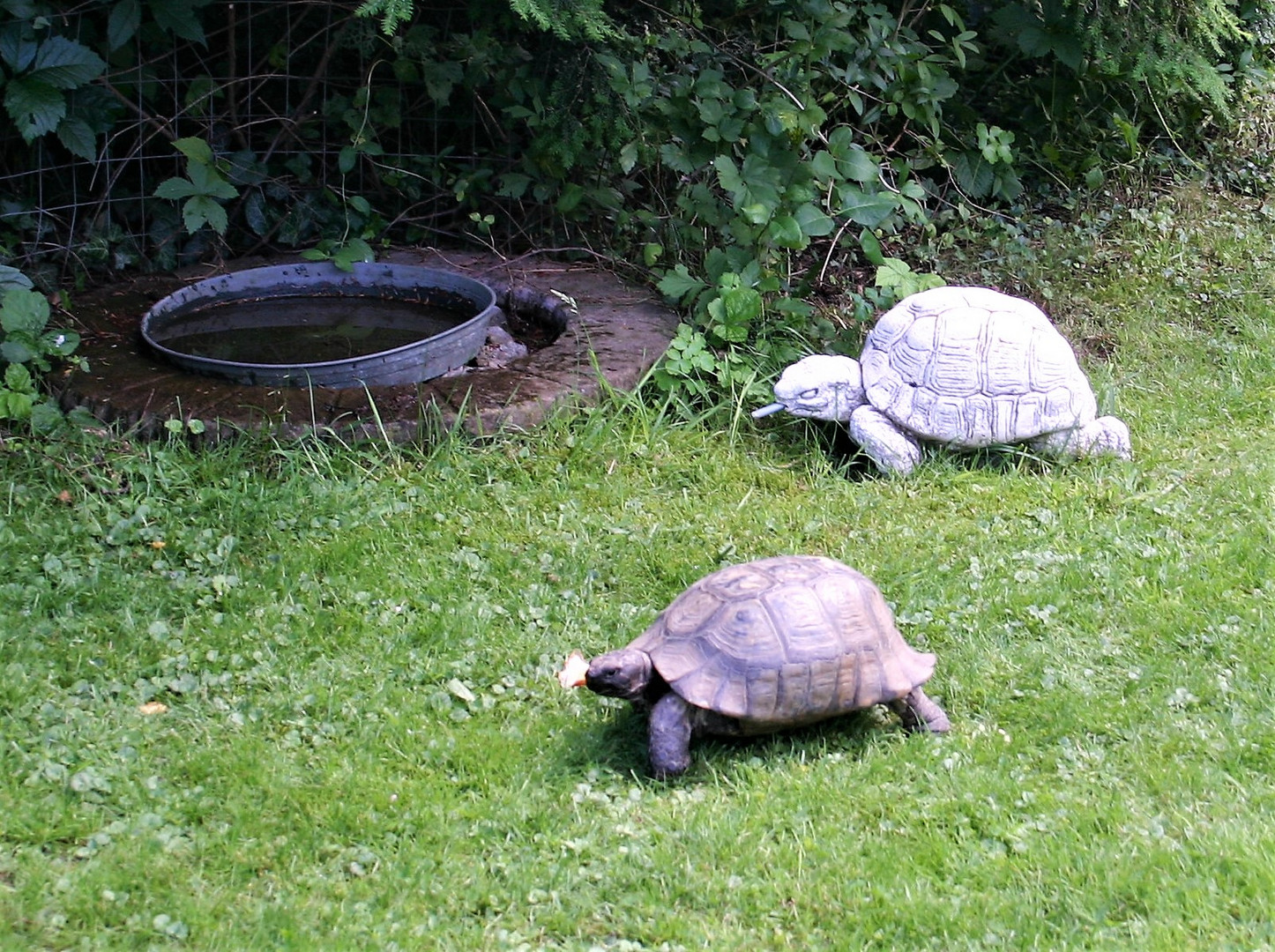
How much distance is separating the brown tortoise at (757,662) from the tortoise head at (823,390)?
6.21 ft

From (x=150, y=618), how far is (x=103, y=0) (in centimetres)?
361

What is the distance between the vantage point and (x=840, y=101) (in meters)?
7.44

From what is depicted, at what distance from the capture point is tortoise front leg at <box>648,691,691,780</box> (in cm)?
332

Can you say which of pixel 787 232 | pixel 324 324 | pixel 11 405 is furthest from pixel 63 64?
pixel 787 232

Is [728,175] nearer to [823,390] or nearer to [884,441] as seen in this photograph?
[823,390]

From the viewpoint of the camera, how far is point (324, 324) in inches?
240

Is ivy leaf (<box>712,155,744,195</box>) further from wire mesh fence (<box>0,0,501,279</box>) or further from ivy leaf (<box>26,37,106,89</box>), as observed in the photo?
ivy leaf (<box>26,37,106,89</box>)

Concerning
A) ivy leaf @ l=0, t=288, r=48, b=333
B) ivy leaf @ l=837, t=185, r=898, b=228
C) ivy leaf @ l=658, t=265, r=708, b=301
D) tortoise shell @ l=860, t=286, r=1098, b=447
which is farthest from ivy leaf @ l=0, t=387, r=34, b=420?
ivy leaf @ l=837, t=185, r=898, b=228

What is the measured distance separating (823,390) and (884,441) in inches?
13.7

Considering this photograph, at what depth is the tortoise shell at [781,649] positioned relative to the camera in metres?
3.29

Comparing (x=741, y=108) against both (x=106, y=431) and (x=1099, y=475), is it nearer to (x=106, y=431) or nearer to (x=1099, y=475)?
(x=1099, y=475)

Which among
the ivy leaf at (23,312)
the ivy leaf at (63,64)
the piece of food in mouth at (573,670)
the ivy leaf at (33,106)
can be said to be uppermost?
the ivy leaf at (63,64)

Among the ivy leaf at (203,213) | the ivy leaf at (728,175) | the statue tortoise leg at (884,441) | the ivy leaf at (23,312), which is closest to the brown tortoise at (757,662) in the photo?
the statue tortoise leg at (884,441)

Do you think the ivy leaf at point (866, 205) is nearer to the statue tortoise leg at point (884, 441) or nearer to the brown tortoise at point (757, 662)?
the statue tortoise leg at point (884, 441)
